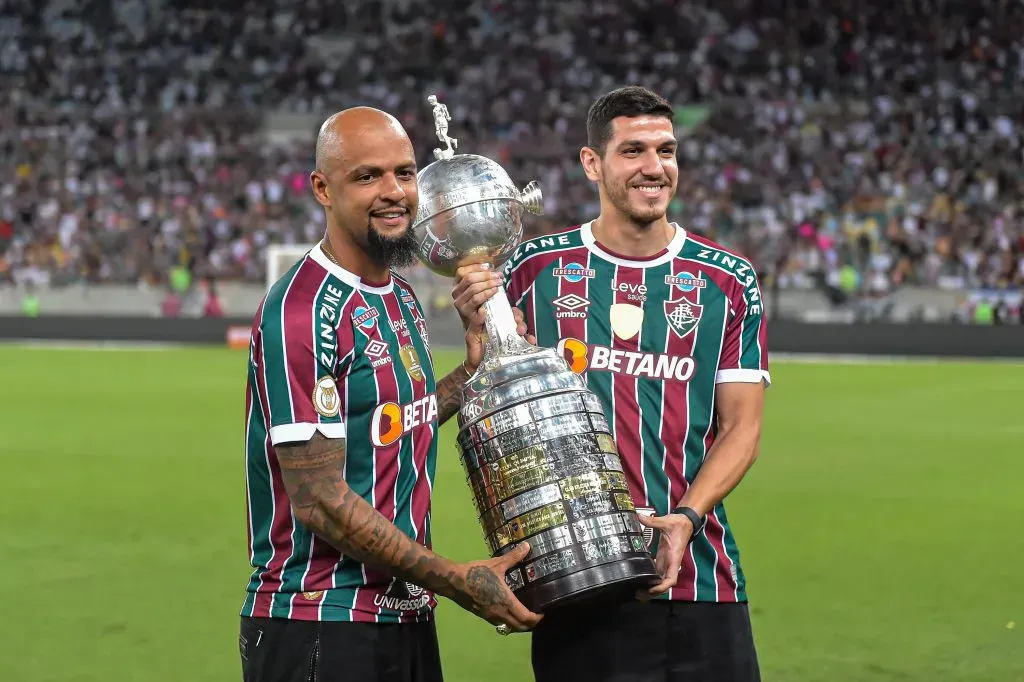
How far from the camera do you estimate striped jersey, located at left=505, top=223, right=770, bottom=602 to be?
3352mm

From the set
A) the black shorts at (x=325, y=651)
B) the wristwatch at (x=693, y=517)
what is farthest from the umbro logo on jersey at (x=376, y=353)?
the wristwatch at (x=693, y=517)

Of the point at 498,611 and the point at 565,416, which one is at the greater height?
the point at 565,416

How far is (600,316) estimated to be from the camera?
3.44m

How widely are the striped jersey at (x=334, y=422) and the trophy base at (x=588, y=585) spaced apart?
352 mm

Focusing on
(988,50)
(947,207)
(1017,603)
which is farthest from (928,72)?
(1017,603)

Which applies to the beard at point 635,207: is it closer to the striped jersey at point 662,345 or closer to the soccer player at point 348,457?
the striped jersey at point 662,345

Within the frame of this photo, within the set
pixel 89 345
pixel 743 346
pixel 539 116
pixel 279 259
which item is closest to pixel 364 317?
pixel 743 346

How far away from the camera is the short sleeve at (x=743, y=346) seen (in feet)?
11.3

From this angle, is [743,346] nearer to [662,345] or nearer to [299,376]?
[662,345]

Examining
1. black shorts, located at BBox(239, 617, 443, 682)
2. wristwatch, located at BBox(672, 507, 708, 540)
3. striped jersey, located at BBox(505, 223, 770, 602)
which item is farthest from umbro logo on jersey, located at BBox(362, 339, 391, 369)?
wristwatch, located at BBox(672, 507, 708, 540)

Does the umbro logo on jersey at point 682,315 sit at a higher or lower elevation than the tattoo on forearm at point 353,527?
higher

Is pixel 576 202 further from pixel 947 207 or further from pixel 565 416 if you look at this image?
pixel 565 416

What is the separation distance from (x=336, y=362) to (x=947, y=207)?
2390cm

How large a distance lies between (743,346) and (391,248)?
1.11 m
